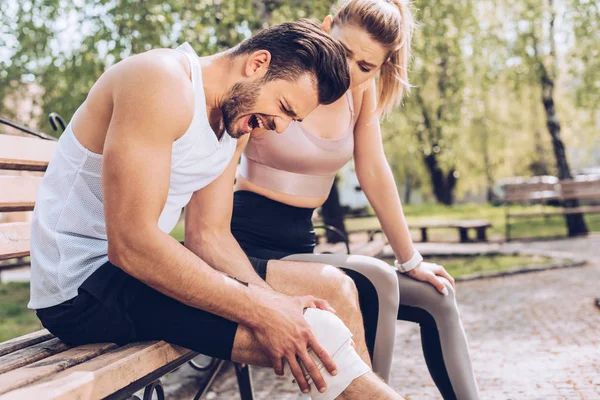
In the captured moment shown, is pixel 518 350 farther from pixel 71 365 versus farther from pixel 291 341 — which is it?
pixel 71 365

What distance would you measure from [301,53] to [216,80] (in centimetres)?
29

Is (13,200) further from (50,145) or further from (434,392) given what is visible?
(434,392)

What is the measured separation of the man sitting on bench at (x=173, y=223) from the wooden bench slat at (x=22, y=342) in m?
0.16

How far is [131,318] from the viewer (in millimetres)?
2029

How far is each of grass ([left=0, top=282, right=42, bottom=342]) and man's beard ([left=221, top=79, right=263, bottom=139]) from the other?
4.62 meters

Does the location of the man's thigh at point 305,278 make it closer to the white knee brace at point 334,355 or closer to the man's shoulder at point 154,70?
the white knee brace at point 334,355

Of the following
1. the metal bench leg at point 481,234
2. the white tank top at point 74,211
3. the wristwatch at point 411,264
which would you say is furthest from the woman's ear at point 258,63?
the metal bench leg at point 481,234

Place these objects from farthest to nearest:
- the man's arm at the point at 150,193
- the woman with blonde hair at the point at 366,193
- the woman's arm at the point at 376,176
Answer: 1. the woman's arm at the point at 376,176
2. the woman with blonde hair at the point at 366,193
3. the man's arm at the point at 150,193

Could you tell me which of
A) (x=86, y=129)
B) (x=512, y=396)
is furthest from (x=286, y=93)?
(x=512, y=396)

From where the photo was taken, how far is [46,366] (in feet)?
5.79

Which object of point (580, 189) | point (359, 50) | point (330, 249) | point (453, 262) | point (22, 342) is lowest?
point (453, 262)

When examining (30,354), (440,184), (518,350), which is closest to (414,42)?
(518,350)

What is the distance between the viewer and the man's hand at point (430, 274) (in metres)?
2.64

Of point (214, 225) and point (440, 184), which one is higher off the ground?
point (214, 225)
